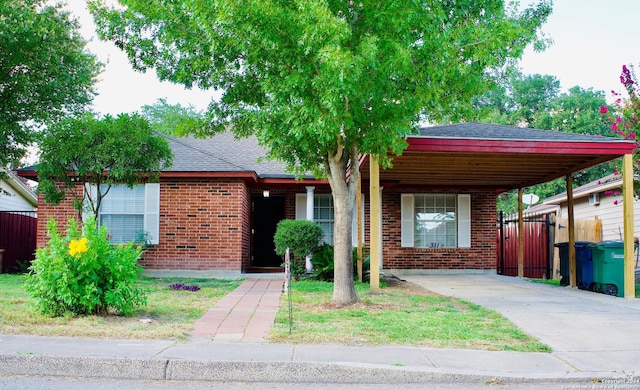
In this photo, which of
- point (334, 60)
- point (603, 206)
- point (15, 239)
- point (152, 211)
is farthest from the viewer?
point (603, 206)

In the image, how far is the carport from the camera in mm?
10914

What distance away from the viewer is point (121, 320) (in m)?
7.43

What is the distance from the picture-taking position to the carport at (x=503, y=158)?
1091 centimetres

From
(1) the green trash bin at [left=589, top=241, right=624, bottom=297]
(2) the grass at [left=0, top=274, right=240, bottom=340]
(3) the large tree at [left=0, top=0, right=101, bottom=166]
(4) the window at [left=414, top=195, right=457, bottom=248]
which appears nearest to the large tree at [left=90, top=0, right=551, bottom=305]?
(2) the grass at [left=0, top=274, right=240, bottom=340]

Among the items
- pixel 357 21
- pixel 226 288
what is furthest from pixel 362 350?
pixel 226 288

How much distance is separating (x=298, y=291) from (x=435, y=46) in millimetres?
5199

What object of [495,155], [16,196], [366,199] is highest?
[16,196]

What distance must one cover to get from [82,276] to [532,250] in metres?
14.7

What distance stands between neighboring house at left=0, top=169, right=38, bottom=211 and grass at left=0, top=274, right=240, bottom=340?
49.0 ft

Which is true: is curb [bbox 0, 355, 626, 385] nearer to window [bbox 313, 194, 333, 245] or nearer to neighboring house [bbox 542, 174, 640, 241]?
window [bbox 313, 194, 333, 245]

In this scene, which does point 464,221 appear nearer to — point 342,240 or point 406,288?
point 406,288

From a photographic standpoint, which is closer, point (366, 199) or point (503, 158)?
point (503, 158)

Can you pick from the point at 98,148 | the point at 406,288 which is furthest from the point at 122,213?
the point at 406,288

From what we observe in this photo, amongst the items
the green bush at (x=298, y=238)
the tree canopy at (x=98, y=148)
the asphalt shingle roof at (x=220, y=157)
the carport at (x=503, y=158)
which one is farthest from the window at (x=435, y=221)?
the tree canopy at (x=98, y=148)
